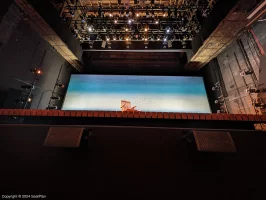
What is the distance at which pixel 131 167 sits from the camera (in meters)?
1.40

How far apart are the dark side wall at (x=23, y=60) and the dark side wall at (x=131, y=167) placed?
2409 millimetres

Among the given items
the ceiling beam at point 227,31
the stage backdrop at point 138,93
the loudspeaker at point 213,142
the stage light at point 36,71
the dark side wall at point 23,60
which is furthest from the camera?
the stage backdrop at point 138,93

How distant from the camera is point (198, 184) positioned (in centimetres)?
133

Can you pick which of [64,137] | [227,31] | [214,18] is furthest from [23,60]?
[227,31]

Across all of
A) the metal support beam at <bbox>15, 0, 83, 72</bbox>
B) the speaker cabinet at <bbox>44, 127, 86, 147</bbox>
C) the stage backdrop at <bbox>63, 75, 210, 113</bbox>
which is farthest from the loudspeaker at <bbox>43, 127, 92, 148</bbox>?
the stage backdrop at <bbox>63, 75, 210, 113</bbox>

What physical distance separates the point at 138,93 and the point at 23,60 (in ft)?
14.4

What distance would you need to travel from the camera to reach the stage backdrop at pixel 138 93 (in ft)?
17.9

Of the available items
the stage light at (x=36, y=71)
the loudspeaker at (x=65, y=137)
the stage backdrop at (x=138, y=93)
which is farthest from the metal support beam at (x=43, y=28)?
the loudspeaker at (x=65, y=137)

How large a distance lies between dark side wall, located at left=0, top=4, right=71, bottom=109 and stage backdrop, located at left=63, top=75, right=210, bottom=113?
1222 mm

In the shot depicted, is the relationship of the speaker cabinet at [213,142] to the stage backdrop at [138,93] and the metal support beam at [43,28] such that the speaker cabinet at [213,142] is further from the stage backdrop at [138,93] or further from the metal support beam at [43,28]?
the metal support beam at [43,28]

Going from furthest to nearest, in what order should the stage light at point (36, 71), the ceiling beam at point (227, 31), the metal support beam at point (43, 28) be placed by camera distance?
the stage light at point (36, 71)
the metal support beam at point (43, 28)
the ceiling beam at point (227, 31)

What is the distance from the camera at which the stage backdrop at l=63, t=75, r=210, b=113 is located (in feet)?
17.9

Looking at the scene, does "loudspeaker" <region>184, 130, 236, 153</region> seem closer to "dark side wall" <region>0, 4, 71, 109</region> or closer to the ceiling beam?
the ceiling beam

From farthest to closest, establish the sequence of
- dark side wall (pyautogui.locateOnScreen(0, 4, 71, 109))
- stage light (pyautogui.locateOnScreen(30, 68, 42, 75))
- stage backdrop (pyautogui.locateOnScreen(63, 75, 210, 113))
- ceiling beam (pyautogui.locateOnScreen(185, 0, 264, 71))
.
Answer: stage backdrop (pyautogui.locateOnScreen(63, 75, 210, 113)) → stage light (pyautogui.locateOnScreen(30, 68, 42, 75)) → dark side wall (pyautogui.locateOnScreen(0, 4, 71, 109)) → ceiling beam (pyautogui.locateOnScreen(185, 0, 264, 71))
